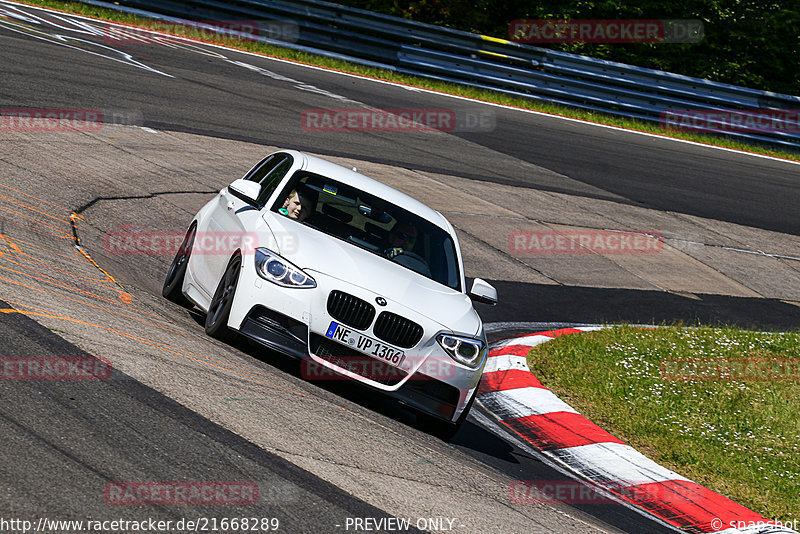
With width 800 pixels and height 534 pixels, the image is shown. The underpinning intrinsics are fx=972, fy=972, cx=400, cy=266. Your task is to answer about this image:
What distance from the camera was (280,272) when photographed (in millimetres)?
6582

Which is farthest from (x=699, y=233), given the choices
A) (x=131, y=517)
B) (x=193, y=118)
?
(x=131, y=517)

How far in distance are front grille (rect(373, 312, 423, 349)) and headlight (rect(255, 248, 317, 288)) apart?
516mm

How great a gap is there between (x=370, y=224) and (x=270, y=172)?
1217 millimetres

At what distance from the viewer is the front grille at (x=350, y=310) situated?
254 inches

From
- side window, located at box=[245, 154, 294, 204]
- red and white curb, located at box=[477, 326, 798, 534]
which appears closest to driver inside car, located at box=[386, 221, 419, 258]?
side window, located at box=[245, 154, 294, 204]

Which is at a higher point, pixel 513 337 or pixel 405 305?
pixel 405 305

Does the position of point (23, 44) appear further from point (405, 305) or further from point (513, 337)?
point (405, 305)

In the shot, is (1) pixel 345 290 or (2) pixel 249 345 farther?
(2) pixel 249 345

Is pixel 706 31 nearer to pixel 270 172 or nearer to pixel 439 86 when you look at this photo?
pixel 439 86

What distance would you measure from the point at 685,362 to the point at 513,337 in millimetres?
1752

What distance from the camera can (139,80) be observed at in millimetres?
16828

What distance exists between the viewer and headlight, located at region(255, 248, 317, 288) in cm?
652

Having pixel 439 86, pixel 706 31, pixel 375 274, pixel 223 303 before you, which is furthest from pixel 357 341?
pixel 706 31

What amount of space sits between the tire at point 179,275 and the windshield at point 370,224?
1.08m
